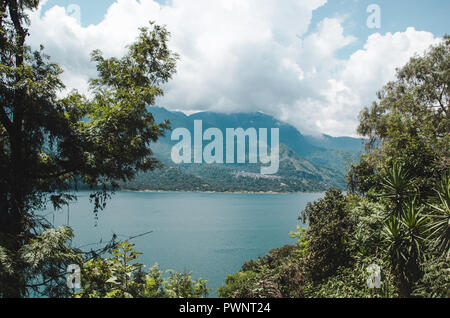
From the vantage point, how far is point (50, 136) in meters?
4.46

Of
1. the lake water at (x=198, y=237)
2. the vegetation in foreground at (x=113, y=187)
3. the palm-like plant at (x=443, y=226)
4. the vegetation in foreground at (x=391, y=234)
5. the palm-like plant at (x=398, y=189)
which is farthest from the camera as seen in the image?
the lake water at (x=198, y=237)

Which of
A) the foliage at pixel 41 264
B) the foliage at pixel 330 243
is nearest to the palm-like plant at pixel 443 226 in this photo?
the foliage at pixel 330 243

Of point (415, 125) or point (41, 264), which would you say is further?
point (415, 125)

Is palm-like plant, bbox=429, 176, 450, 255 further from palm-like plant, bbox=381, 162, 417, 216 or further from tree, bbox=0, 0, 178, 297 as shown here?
tree, bbox=0, 0, 178, 297

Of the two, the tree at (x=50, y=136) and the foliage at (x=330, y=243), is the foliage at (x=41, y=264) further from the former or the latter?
the foliage at (x=330, y=243)

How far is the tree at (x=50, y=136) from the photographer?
4.13 m

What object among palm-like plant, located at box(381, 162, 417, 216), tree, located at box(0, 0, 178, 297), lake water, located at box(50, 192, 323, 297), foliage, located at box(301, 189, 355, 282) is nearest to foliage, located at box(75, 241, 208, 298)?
tree, located at box(0, 0, 178, 297)

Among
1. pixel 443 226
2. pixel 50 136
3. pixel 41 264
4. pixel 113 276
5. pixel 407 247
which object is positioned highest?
pixel 50 136

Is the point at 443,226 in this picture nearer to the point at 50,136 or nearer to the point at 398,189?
the point at 398,189

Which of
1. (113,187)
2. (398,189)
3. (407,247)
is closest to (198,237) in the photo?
(398,189)

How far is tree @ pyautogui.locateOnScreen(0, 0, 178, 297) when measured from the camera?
13.6 ft
